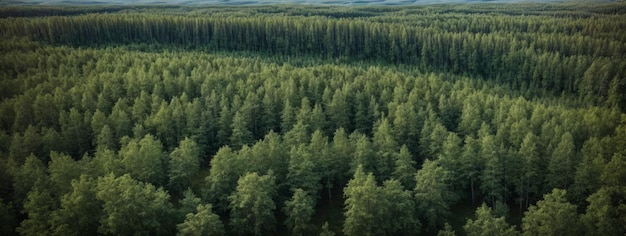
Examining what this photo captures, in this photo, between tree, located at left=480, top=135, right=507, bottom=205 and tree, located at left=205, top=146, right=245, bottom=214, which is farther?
tree, located at left=480, top=135, right=507, bottom=205

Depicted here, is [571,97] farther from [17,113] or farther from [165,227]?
[17,113]

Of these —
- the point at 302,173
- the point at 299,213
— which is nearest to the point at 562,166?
the point at 302,173

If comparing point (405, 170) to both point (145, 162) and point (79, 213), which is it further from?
point (79, 213)

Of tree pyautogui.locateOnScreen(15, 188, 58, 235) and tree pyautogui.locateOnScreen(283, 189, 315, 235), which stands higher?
tree pyautogui.locateOnScreen(15, 188, 58, 235)

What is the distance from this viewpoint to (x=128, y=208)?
201 ft

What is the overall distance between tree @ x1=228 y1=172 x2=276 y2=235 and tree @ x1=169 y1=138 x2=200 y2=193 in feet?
44.0

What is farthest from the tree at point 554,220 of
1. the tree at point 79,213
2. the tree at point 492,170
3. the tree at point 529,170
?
the tree at point 79,213

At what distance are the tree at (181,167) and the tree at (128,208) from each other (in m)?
11.7

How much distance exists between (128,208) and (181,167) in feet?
53.0

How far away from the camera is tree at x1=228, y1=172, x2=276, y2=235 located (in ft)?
214

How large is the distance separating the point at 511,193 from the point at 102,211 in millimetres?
62093

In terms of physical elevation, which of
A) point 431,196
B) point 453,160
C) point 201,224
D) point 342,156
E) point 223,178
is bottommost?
point 431,196

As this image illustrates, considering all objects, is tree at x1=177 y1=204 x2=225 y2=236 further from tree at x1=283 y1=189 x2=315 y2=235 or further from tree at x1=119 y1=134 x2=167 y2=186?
tree at x1=119 y1=134 x2=167 y2=186

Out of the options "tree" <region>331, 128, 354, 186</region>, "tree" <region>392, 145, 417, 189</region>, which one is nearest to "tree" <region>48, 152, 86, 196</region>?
"tree" <region>331, 128, 354, 186</region>
